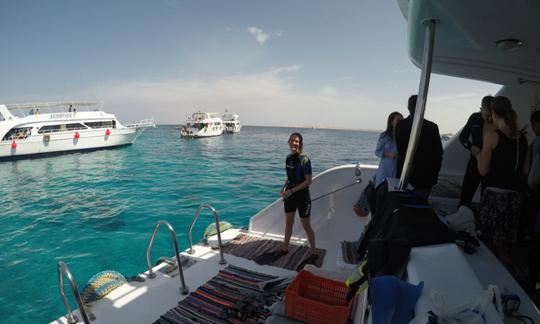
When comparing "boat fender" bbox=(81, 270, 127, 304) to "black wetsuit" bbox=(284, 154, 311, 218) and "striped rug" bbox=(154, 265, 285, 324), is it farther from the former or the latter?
"black wetsuit" bbox=(284, 154, 311, 218)

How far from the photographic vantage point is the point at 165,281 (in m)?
3.76

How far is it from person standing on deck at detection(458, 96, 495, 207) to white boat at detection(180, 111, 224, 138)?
46564 millimetres

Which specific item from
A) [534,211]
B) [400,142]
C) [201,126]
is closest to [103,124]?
[201,126]

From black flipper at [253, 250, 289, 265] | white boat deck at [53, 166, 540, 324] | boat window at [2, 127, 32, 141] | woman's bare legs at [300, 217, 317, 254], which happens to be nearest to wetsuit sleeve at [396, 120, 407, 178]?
white boat deck at [53, 166, 540, 324]

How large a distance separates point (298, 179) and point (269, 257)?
1495 millimetres

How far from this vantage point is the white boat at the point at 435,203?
51.3 inches

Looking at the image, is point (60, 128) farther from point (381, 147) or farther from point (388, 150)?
point (388, 150)

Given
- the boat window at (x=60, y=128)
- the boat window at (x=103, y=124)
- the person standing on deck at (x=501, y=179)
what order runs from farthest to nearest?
the boat window at (x=103, y=124), the boat window at (x=60, y=128), the person standing on deck at (x=501, y=179)

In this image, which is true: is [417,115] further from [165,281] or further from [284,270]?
[165,281]

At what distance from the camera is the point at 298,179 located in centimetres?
402

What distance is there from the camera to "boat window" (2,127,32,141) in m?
24.1

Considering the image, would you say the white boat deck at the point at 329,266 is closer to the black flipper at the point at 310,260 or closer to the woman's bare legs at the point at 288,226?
the black flipper at the point at 310,260

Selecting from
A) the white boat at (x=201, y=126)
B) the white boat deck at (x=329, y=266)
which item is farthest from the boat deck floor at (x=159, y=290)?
the white boat at (x=201, y=126)

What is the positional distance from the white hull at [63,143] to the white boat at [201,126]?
17.0 metres
